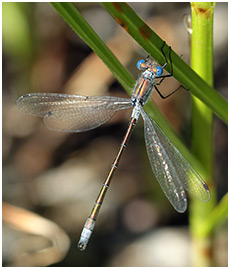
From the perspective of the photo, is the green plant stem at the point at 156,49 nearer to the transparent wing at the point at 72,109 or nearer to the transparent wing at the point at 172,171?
the transparent wing at the point at 172,171

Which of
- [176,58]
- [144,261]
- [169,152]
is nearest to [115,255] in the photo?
[144,261]

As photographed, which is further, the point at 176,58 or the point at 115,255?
the point at 115,255

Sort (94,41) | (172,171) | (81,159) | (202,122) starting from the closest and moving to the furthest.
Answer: (94,41)
(202,122)
(172,171)
(81,159)

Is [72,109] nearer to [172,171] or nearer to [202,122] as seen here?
[172,171]

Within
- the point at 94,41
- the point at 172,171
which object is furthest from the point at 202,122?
the point at 94,41

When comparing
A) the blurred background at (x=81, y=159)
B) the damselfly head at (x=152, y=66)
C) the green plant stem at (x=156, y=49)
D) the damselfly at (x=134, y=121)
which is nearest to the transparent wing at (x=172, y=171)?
the damselfly at (x=134, y=121)

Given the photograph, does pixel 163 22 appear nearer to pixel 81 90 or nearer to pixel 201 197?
pixel 81 90

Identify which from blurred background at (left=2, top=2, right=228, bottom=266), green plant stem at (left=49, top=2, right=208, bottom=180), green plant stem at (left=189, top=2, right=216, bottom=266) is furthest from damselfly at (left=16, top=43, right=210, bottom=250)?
blurred background at (left=2, top=2, right=228, bottom=266)
